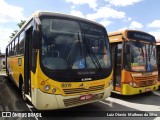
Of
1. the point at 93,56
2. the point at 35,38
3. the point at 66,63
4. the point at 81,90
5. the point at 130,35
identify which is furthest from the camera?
the point at 130,35

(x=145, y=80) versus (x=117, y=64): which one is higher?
(x=117, y=64)

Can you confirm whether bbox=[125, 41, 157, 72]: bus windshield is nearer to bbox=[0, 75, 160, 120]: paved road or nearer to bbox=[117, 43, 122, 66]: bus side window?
bbox=[117, 43, 122, 66]: bus side window

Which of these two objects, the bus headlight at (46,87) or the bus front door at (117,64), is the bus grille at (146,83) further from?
the bus headlight at (46,87)

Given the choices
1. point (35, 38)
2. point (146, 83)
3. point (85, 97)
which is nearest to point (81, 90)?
point (85, 97)

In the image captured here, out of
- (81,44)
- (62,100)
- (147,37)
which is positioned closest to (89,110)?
(62,100)

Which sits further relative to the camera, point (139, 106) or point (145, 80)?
point (145, 80)

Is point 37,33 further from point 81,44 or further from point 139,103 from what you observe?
point 139,103

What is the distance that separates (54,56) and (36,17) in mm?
1209

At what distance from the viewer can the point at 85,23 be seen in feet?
21.2

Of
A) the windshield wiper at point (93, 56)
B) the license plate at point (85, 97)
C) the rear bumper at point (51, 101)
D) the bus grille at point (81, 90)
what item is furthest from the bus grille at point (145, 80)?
the rear bumper at point (51, 101)

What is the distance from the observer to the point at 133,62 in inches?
332

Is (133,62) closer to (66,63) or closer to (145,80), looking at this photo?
(145,80)

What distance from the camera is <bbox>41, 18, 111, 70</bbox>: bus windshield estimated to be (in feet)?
18.1

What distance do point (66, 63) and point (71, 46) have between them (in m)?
0.53
